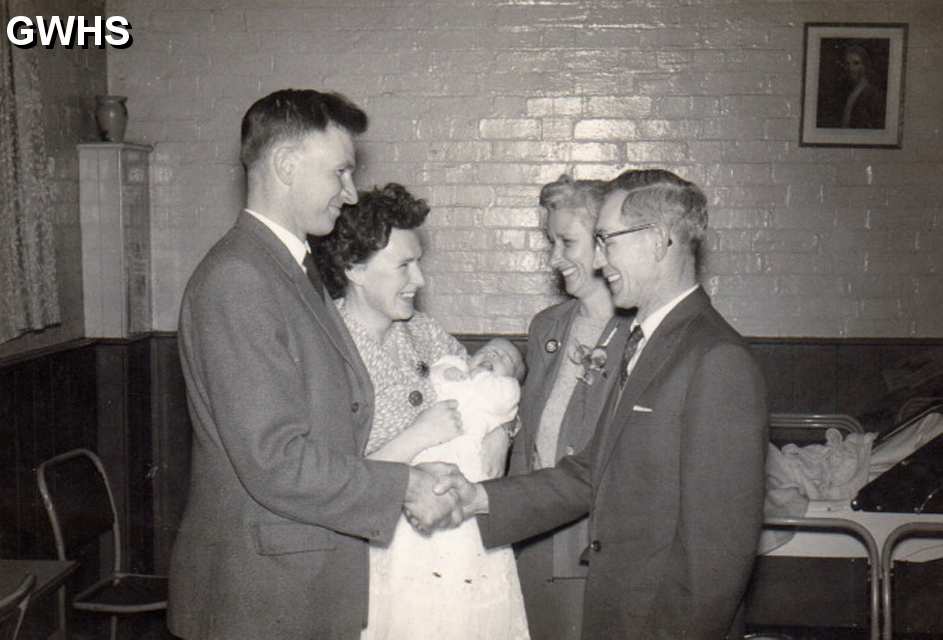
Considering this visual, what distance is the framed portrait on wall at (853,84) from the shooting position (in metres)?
5.08

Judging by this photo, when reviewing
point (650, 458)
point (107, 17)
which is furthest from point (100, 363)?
point (650, 458)

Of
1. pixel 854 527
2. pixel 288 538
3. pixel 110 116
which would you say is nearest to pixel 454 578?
pixel 288 538

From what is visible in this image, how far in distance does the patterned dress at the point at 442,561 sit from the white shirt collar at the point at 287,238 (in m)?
0.44

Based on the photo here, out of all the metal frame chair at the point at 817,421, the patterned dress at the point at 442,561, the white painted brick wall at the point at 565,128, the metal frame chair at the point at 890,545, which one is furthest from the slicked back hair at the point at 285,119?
the metal frame chair at the point at 817,421

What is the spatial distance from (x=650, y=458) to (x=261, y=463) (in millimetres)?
850

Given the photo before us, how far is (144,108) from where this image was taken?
5.23 m

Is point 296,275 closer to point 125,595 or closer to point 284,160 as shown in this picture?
point 284,160

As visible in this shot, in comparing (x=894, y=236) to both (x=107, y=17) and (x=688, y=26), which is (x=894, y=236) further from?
(x=107, y=17)

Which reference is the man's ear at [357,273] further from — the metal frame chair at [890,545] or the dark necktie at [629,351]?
the metal frame chair at [890,545]

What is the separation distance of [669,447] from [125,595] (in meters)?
2.61

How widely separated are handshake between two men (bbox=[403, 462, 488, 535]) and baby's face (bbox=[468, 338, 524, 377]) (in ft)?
1.54

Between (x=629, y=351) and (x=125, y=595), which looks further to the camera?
(x=125, y=595)

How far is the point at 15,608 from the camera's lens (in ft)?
7.52

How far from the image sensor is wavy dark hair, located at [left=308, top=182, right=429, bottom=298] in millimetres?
2781
